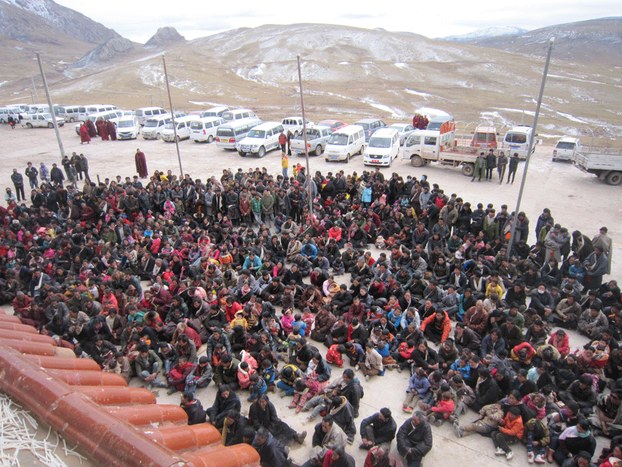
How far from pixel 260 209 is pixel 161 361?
302 inches

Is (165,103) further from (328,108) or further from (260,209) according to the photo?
(260,209)

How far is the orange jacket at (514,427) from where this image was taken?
20.1 ft

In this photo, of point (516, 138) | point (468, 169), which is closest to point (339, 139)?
point (468, 169)

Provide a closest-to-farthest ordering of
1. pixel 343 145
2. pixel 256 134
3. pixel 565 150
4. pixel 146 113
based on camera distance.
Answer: pixel 565 150, pixel 343 145, pixel 256 134, pixel 146 113

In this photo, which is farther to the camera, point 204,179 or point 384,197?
point 204,179

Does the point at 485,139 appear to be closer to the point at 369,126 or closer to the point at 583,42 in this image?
the point at 369,126

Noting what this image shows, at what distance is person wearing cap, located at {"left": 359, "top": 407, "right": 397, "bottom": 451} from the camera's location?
6113mm

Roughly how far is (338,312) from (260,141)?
17.9 m

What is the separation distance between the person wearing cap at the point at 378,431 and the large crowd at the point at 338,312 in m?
0.03

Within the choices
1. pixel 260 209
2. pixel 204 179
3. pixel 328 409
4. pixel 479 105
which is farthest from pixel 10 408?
pixel 479 105

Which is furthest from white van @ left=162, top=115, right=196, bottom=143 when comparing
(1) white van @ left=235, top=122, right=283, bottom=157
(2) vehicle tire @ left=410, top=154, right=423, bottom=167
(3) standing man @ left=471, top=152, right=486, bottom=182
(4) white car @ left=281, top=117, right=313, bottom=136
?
(3) standing man @ left=471, top=152, right=486, bottom=182

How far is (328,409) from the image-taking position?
22.2ft

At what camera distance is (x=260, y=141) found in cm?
2539

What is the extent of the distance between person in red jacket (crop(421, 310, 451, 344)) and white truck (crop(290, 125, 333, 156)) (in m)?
17.5
